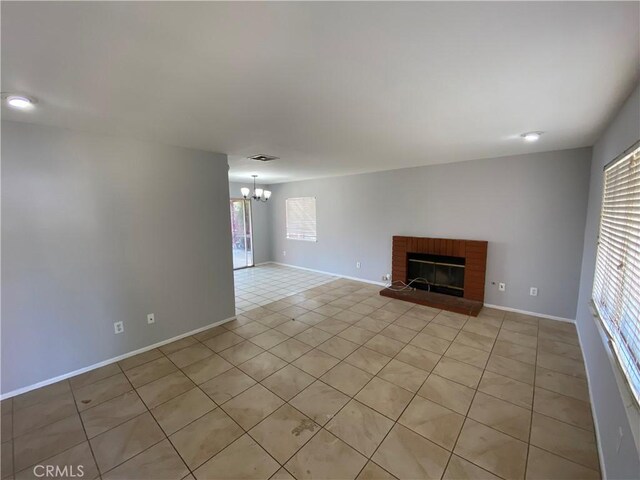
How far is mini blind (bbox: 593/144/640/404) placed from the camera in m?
1.36

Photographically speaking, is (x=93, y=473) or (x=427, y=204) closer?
(x=93, y=473)

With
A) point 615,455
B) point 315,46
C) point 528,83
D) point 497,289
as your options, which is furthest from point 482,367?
point 315,46

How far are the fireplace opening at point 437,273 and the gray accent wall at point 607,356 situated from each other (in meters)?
1.52

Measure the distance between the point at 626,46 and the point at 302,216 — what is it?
5.80m

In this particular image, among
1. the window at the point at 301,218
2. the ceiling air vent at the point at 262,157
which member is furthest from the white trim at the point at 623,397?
the window at the point at 301,218

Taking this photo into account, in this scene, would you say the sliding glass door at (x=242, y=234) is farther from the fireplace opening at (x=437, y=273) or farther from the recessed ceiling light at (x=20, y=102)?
the recessed ceiling light at (x=20, y=102)

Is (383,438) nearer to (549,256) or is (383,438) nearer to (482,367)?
(482,367)

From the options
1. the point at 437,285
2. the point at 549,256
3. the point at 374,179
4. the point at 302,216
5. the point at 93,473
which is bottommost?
the point at 93,473

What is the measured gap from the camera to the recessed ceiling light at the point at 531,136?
2633mm

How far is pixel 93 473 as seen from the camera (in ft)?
5.26

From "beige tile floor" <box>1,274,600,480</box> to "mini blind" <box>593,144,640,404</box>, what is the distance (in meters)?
0.80

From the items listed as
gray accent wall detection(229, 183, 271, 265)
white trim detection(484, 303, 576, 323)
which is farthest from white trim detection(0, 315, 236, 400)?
white trim detection(484, 303, 576, 323)

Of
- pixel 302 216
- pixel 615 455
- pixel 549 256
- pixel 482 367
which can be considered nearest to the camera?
pixel 615 455

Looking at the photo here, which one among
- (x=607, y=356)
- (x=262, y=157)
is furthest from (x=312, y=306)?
(x=607, y=356)
